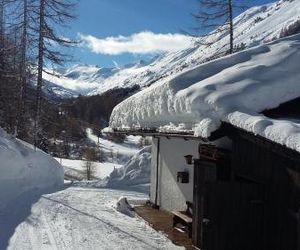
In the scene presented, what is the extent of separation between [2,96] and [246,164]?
24763 millimetres

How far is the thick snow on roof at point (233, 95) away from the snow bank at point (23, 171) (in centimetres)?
603

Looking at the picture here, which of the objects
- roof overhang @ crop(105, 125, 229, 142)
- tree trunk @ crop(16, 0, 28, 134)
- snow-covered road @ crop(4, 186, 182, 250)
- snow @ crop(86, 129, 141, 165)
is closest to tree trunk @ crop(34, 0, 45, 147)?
tree trunk @ crop(16, 0, 28, 134)

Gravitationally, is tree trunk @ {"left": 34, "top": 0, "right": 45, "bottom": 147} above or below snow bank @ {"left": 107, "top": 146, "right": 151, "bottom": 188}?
above

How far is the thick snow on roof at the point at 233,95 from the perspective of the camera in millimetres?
8192

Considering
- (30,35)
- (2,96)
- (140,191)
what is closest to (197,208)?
(140,191)

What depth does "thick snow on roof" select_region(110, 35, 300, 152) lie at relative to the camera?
8.19 metres

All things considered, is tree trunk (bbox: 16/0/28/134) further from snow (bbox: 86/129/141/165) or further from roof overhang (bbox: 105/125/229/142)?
snow (bbox: 86/129/141/165)

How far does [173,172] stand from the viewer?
45.5 feet

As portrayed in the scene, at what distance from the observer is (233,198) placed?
882cm

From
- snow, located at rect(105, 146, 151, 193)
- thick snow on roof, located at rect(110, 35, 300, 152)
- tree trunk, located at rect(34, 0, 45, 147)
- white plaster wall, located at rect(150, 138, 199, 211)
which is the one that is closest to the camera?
thick snow on roof, located at rect(110, 35, 300, 152)

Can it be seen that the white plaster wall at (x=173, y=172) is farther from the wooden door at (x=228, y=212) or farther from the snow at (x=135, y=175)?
the snow at (x=135, y=175)

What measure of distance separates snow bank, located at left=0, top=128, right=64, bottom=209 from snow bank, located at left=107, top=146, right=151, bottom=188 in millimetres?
2346

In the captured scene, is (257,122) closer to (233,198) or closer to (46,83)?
(233,198)

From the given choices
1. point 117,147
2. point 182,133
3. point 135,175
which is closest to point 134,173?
point 135,175
